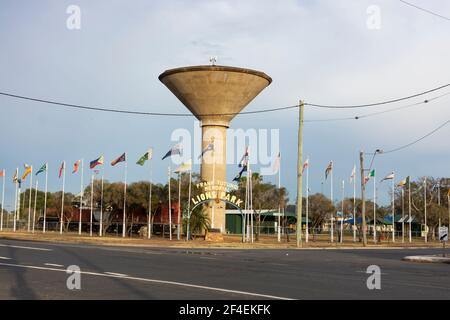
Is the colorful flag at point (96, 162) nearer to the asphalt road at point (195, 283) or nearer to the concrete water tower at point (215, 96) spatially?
the concrete water tower at point (215, 96)

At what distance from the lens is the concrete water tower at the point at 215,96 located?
56281 millimetres

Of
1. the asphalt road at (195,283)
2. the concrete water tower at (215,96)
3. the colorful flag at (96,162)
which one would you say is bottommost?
the asphalt road at (195,283)

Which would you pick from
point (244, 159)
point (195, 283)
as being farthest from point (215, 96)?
point (195, 283)

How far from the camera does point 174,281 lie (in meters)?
14.8

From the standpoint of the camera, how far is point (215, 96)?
187 feet

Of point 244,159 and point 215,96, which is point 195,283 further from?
point 215,96

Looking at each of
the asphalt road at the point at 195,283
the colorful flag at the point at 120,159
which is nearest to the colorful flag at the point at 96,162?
the colorful flag at the point at 120,159

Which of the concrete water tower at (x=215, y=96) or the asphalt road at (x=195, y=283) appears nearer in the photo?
the asphalt road at (x=195, y=283)

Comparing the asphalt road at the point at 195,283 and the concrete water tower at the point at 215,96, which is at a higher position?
the concrete water tower at the point at 215,96

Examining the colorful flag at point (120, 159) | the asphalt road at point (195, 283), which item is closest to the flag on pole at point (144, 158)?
the colorful flag at point (120, 159)

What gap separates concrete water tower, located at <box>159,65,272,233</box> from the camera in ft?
185
